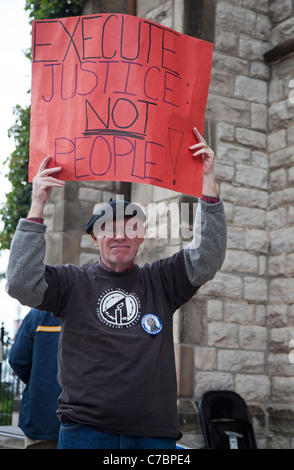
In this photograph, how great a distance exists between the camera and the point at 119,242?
238 cm

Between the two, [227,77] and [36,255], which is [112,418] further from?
[227,77]

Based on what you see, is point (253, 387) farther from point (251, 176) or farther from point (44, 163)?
point (44, 163)

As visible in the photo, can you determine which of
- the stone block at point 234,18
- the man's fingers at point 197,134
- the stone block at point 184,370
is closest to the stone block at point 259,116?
the stone block at point 234,18

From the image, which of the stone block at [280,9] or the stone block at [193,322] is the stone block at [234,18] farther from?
the stone block at [193,322]

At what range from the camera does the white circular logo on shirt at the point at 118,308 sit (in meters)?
2.25

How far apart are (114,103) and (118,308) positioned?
86 cm

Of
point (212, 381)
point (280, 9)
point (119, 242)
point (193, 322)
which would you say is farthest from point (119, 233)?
point (280, 9)

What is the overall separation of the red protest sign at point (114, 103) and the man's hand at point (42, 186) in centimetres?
7

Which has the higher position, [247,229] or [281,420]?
[247,229]

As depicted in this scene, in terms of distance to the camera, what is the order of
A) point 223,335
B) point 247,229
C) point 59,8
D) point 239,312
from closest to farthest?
1. point 223,335
2. point 239,312
3. point 247,229
4. point 59,8

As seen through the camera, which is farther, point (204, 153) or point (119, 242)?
point (204, 153)

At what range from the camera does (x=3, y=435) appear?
5.84 metres

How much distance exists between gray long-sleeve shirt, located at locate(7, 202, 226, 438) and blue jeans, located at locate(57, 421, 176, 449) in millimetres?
27

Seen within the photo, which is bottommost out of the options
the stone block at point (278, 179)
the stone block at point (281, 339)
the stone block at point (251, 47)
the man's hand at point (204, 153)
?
the stone block at point (281, 339)
